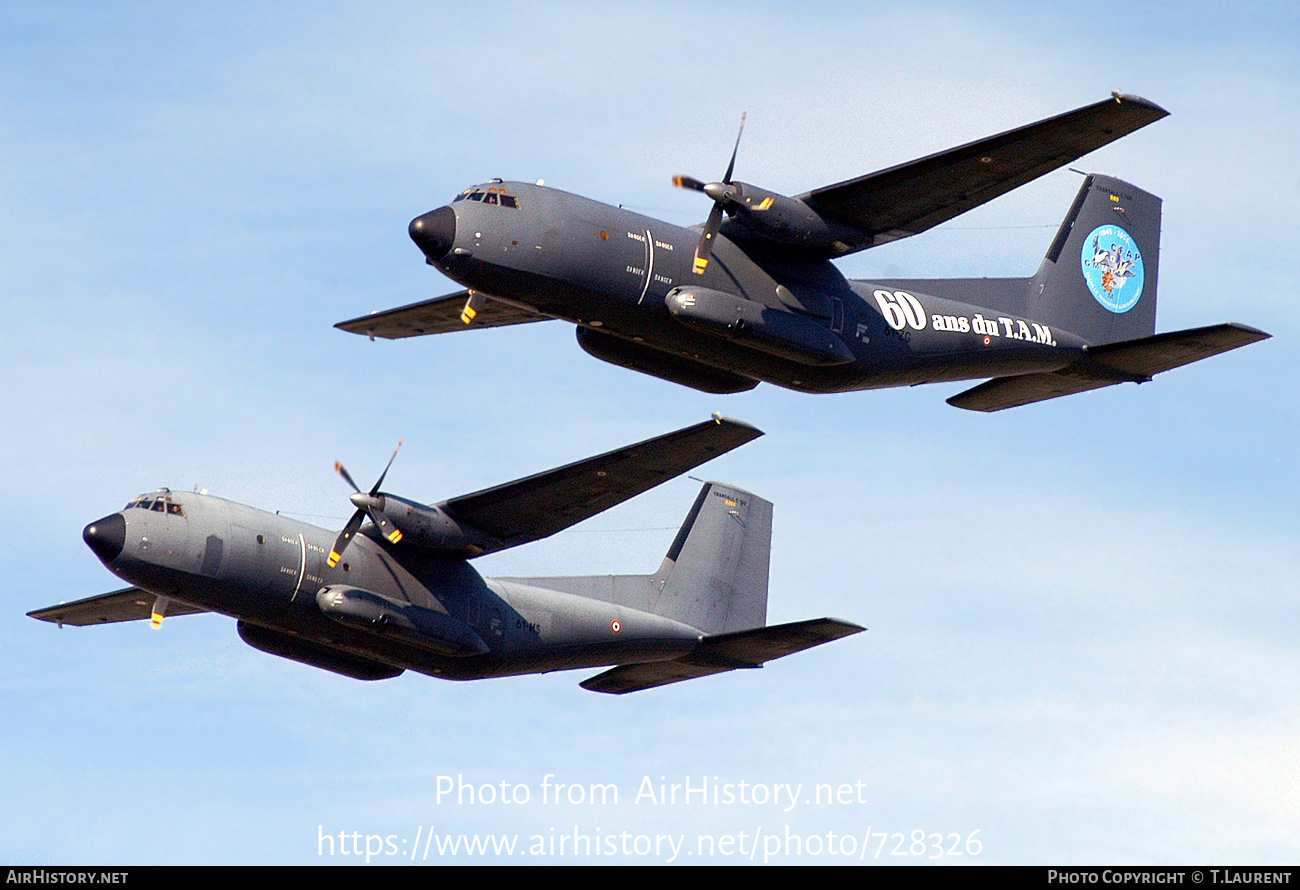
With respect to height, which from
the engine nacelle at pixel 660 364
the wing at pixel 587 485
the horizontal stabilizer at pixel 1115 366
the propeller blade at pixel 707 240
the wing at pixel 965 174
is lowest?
the wing at pixel 587 485

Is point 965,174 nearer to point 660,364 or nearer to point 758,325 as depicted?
point 758,325

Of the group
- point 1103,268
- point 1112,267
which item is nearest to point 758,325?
point 1103,268

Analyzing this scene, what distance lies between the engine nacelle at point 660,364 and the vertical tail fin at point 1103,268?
25.4 ft

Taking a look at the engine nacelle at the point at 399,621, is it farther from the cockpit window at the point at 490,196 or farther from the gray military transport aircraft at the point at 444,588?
the cockpit window at the point at 490,196

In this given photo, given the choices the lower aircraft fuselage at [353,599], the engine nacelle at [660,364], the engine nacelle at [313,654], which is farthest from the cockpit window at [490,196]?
the engine nacelle at [313,654]

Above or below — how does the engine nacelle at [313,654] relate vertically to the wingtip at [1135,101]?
Answer: below

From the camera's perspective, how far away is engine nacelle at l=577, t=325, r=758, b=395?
123 ft

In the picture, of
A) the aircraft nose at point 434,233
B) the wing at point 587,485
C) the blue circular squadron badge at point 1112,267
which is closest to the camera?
the aircraft nose at point 434,233

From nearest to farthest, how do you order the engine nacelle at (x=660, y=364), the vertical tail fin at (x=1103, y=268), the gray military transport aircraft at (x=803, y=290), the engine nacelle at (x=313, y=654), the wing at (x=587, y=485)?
the gray military transport aircraft at (x=803, y=290) → the engine nacelle at (x=660, y=364) → the wing at (x=587, y=485) → the engine nacelle at (x=313, y=654) → the vertical tail fin at (x=1103, y=268)

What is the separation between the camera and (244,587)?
38.7m

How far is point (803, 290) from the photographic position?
124ft

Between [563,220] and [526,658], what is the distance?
35.4ft

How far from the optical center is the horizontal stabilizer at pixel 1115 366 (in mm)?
38688
